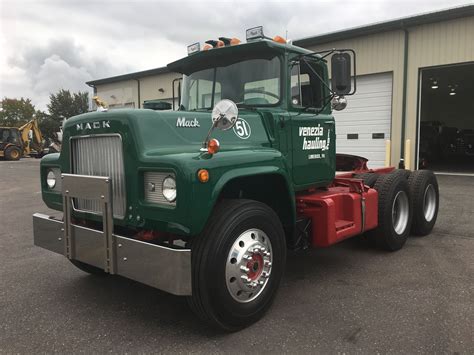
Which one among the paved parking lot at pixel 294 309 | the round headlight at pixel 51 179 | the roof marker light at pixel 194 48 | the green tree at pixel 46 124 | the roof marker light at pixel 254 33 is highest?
the green tree at pixel 46 124

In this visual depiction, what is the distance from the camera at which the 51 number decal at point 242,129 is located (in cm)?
369

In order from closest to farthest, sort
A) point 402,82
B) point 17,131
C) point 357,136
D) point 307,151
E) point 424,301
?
point 424,301 → point 307,151 → point 402,82 → point 357,136 → point 17,131

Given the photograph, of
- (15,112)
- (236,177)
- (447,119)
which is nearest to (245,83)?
(236,177)

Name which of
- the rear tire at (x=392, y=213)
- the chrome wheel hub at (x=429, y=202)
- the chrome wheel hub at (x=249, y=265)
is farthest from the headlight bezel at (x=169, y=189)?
the chrome wheel hub at (x=429, y=202)

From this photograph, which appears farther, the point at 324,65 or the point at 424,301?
the point at 324,65

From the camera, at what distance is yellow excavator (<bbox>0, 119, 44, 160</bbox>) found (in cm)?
3047

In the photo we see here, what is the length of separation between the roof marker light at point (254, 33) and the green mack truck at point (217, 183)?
0.01 metres

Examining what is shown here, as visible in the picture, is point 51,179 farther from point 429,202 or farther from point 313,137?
point 429,202

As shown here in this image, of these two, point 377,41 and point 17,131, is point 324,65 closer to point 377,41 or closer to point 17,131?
point 377,41

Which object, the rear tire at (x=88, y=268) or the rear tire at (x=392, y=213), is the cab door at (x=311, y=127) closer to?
the rear tire at (x=392, y=213)

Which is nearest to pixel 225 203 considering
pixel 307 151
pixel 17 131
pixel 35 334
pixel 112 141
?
pixel 112 141

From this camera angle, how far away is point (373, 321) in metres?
3.41

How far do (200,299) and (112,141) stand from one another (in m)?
1.40

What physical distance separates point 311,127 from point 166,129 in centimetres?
178
